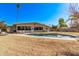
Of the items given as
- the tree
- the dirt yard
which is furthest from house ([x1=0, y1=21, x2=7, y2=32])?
the tree

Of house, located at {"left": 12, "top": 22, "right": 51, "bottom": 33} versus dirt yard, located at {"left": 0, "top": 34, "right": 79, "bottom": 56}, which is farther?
house, located at {"left": 12, "top": 22, "right": 51, "bottom": 33}

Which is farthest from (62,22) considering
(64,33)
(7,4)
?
(7,4)

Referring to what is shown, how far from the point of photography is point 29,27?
678cm

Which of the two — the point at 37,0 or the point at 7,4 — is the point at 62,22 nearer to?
the point at 37,0

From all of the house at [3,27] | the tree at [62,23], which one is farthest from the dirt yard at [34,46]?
the tree at [62,23]

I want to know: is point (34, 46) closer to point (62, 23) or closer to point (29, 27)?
point (29, 27)

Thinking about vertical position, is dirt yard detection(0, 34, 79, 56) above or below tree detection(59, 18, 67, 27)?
below

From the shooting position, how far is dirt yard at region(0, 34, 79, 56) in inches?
257

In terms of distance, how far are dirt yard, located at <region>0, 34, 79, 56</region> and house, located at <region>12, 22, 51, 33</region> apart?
8.0 inches

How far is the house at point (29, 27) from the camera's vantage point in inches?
262

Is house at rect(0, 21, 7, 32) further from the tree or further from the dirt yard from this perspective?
the tree

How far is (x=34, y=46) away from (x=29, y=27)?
467mm

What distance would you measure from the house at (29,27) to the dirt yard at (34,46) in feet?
0.67

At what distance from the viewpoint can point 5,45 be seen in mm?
6578
